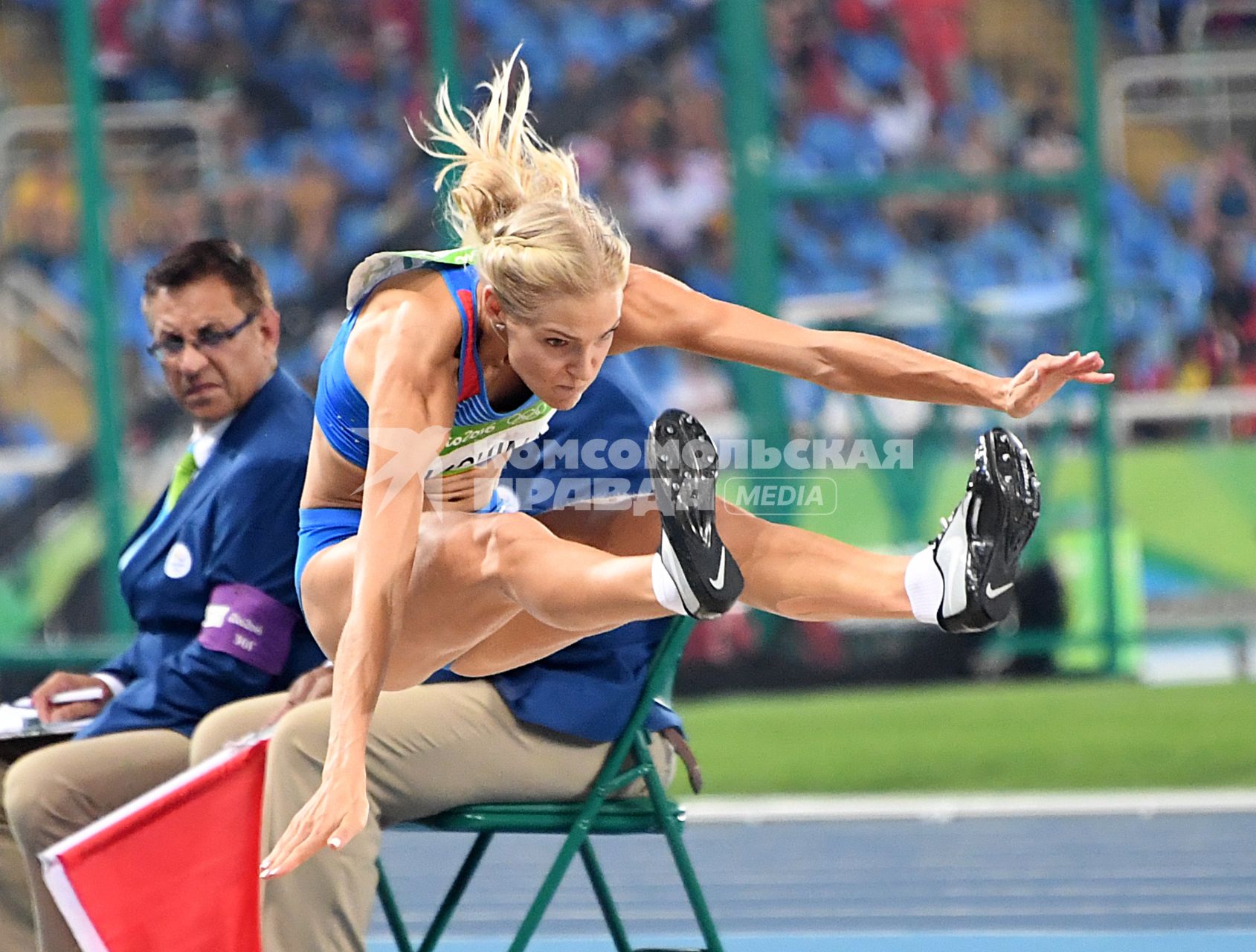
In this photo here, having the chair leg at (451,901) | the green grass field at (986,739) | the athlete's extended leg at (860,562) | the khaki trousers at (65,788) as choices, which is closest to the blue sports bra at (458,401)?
the athlete's extended leg at (860,562)

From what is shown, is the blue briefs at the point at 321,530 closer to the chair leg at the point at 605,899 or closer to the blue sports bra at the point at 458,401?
the blue sports bra at the point at 458,401

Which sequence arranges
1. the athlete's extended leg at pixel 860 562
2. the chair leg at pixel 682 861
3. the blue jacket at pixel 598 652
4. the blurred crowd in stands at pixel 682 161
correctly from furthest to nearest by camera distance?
the blurred crowd in stands at pixel 682 161
the blue jacket at pixel 598 652
the chair leg at pixel 682 861
the athlete's extended leg at pixel 860 562

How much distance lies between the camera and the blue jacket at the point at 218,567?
3.40 m

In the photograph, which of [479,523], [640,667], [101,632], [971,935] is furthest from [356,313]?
[101,632]

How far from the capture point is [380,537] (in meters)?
2.65

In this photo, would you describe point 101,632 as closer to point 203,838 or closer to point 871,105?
point 871,105

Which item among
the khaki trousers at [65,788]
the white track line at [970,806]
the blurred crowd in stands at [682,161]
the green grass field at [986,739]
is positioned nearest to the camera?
the khaki trousers at [65,788]

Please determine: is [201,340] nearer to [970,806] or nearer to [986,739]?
[970,806]

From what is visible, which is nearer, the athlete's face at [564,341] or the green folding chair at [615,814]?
the athlete's face at [564,341]

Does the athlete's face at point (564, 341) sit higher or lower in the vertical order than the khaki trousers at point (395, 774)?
higher

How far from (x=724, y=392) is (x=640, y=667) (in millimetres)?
5127

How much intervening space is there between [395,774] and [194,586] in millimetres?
753

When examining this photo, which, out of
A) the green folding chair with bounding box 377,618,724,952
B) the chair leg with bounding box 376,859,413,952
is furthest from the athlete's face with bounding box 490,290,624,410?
the chair leg with bounding box 376,859,413,952

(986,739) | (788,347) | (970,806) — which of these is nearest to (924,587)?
(788,347)
